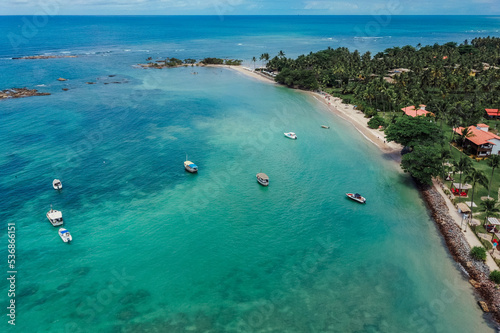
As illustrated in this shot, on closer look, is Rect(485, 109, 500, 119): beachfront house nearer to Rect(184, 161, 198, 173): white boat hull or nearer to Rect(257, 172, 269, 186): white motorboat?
Rect(257, 172, 269, 186): white motorboat

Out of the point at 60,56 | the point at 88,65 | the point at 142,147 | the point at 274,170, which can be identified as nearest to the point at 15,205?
the point at 142,147

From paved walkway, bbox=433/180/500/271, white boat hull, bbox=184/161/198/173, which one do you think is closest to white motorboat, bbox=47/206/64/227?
white boat hull, bbox=184/161/198/173

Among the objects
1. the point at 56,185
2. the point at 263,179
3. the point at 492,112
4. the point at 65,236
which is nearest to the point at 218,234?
the point at 263,179

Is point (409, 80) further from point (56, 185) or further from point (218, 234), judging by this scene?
point (56, 185)

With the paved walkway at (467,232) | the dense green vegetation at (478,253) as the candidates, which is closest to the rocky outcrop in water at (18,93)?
the paved walkway at (467,232)

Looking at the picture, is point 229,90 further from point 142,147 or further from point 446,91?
point 446,91

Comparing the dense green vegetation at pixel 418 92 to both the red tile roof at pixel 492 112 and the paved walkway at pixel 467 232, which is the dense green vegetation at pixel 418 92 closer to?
the red tile roof at pixel 492 112

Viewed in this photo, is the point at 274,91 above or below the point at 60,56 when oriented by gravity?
above
